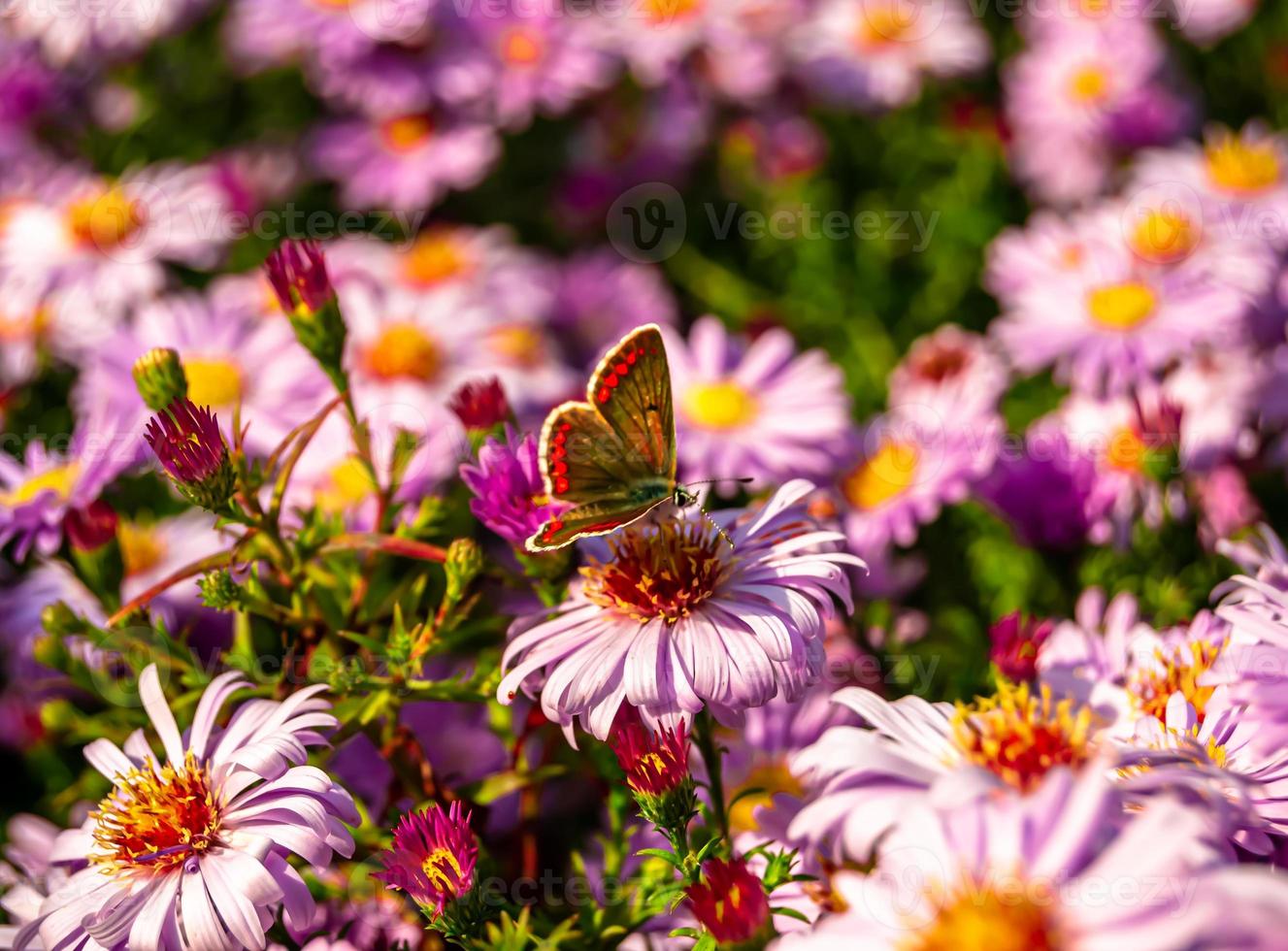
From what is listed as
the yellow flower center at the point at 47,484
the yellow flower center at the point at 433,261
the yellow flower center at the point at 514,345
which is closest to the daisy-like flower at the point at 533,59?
the yellow flower center at the point at 433,261

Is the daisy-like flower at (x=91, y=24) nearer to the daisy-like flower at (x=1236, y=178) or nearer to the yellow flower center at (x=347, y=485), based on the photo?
the yellow flower center at (x=347, y=485)

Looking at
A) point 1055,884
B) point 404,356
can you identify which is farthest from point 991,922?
point 404,356

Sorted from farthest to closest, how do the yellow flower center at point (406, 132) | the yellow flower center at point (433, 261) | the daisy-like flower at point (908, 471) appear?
the yellow flower center at point (406, 132)
the yellow flower center at point (433, 261)
the daisy-like flower at point (908, 471)

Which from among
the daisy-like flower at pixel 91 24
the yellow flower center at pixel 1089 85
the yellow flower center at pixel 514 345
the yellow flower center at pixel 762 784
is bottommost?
the yellow flower center at pixel 762 784

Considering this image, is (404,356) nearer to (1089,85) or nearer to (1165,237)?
(1165,237)

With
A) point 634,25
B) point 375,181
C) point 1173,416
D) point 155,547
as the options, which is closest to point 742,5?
point 634,25

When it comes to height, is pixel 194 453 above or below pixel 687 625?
above
